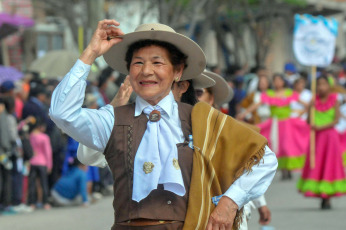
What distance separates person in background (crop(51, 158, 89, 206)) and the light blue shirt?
8.37m

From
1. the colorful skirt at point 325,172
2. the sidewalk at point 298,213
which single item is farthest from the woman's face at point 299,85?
the colorful skirt at point 325,172

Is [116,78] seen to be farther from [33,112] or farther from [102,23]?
[102,23]

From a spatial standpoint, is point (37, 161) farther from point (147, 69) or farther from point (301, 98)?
point (147, 69)

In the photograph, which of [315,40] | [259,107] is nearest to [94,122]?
[315,40]

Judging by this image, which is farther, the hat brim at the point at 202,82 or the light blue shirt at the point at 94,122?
the hat brim at the point at 202,82

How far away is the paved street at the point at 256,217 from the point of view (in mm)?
10125

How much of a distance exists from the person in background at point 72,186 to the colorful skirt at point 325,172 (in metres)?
3.15

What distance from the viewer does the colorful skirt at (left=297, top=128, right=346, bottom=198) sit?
38.3 ft

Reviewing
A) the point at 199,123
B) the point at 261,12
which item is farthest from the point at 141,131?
the point at 261,12

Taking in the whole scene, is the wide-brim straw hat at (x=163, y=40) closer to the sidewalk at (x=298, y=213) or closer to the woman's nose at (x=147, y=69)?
the woman's nose at (x=147, y=69)

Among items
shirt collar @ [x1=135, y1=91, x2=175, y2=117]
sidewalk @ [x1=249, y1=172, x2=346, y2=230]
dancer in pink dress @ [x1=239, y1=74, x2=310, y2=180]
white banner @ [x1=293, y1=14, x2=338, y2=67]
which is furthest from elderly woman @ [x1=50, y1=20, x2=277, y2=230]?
dancer in pink dress @ [x1=239, y1=74, x2=310, y2=180]

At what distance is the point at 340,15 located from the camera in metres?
42.0

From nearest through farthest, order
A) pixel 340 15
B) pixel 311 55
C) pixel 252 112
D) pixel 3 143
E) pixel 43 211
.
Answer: pixel 3 143
pixel 43 211
pixel 311 55
pixel 252 112
pixel 340 15

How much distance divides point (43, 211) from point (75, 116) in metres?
8.56
